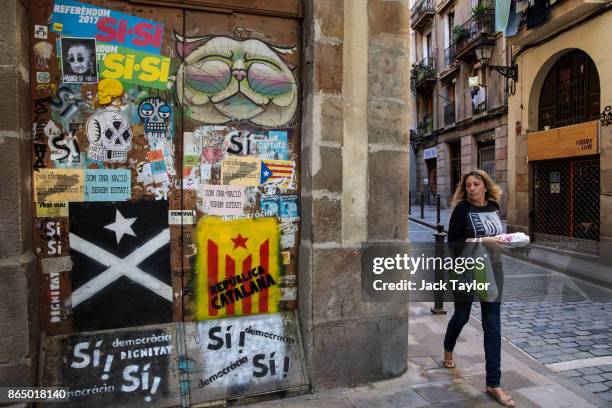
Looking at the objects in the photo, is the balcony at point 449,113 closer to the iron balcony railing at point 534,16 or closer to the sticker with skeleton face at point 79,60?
the iron balcony railing at point 534,16

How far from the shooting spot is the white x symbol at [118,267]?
10.1 feet

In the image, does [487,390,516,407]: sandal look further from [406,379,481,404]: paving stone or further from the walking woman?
[406,379,481,404]: paving stone

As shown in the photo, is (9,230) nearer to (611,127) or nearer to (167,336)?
(167,336)

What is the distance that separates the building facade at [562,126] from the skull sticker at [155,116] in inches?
397

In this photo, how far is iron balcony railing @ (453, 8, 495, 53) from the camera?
18.9m

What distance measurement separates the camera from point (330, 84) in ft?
11.2

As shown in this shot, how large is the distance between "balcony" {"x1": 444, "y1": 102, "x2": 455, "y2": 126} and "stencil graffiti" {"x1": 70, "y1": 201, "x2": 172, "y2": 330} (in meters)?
23.5

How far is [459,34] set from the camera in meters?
21.7

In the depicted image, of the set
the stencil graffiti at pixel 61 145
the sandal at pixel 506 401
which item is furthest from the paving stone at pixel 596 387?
the stencil graffiti at pixel 61 145

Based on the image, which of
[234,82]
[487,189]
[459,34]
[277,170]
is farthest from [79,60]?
[459,34]

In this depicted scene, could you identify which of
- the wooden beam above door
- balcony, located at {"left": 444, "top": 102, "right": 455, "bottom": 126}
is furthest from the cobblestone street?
balcony, located at {"left": 444, "top": 102, "right": 455, "bottom": 126}

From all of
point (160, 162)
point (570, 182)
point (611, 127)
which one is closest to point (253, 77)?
point (160, 162)

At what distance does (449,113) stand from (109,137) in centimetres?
2413

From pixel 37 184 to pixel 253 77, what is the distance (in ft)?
6.05
